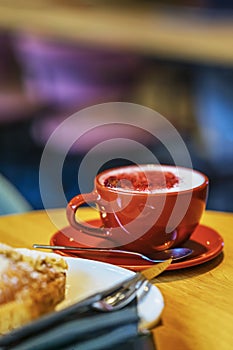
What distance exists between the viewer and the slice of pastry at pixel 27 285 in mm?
576

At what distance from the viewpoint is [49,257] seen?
66cm

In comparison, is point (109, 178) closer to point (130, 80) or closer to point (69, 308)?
point (69, 308)

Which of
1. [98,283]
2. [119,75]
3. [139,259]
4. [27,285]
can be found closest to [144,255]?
[139,259]

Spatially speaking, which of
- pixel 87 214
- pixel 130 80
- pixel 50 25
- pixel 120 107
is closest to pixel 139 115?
pixel 120 107

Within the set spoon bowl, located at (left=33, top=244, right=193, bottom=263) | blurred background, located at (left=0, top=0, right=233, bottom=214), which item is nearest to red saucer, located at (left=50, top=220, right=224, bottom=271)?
spoon bowl, located at (left=33, top=244, right=193, bottom=263)

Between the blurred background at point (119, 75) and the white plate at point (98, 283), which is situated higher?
the white plate at point (98, 283)

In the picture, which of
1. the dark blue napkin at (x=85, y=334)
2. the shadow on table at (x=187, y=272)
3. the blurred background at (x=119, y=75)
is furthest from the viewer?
the blurred background at (x=119, y=75)

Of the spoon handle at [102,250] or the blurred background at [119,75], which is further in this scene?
the blurred background at [119,75]

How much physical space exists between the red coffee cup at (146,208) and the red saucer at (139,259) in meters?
0.02

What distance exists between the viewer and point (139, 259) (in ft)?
2.57

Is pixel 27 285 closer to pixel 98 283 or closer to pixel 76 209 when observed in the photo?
pixel 98 283

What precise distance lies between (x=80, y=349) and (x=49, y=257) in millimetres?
148

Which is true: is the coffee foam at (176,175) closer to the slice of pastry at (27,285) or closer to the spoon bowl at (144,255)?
the spoon bowl at (144,255)

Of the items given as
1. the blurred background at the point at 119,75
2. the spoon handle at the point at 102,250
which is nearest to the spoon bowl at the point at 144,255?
the spoon handle at the point at 102,250
